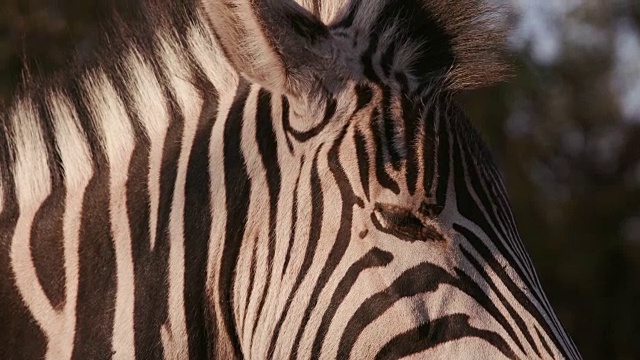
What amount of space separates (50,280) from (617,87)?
67.6ft

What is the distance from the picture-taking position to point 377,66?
379 centimetres

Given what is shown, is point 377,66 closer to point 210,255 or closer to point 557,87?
point 210,255

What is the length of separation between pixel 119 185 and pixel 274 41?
95cm

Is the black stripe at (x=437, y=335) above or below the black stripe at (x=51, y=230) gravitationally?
below

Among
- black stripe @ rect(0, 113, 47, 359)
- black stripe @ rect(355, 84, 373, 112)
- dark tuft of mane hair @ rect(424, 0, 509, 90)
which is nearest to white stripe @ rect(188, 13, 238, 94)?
black stripe @ rect(355, 84, 373, 112)

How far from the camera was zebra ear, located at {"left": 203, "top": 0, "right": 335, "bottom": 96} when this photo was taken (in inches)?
136

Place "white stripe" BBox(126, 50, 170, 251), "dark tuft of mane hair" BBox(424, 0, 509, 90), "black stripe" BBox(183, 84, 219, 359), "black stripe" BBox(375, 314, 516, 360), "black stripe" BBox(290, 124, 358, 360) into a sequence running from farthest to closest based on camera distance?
"dark tuft of mane hair" BBox(424, 0, 509, 90) → "white stripe" BBox(126, 50, 170, 251) → "black stripe" BBox(183, 84, 219, 359) → "black stripe" BBox(290, 124, 358, 360) → "black stripe" BBox(375, 314, 516, 360)

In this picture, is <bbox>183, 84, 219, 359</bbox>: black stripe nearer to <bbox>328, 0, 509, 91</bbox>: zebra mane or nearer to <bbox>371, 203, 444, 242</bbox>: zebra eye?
<bbox>371, 203, 444, 242</bbox>: zebra eye

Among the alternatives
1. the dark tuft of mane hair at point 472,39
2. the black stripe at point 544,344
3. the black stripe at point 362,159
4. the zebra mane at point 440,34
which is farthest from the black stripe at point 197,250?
the black stripe at point 544,344

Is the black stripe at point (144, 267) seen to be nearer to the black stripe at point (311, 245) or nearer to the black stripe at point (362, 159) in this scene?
the black stripe at point (311, 245)

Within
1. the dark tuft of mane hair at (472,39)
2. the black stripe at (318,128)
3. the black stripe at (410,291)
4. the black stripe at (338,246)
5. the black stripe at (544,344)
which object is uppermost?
the dark tuft of mane hair at (472,39)

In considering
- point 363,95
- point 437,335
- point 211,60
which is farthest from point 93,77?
point 437,335

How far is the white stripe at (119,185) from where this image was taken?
3.60 metres

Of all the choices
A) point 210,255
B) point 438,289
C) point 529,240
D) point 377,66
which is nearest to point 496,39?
point 377,66
